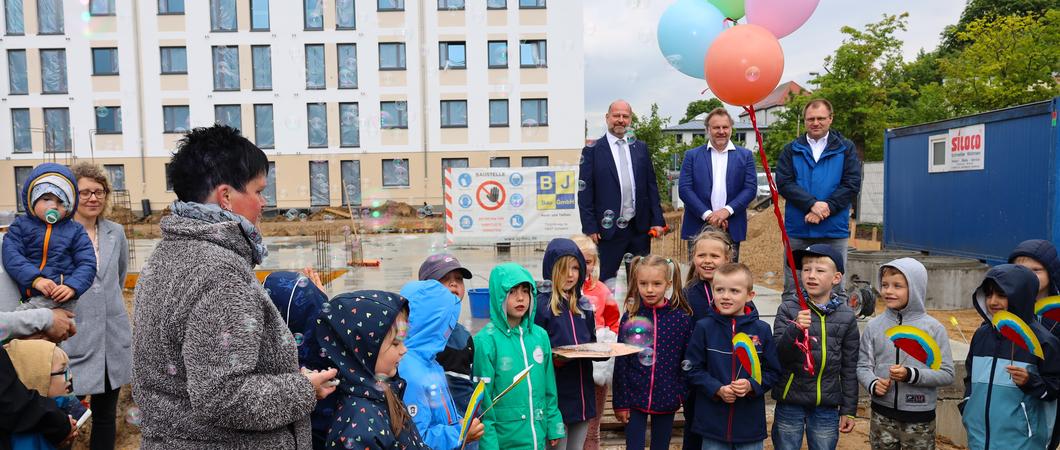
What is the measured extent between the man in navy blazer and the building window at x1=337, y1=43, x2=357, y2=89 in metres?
28.5

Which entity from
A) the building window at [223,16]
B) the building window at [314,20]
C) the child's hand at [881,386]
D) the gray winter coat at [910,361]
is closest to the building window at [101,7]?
the building window at [223,16]

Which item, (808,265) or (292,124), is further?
(292,124)

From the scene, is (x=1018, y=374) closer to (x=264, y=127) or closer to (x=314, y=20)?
(x=314, y=20)

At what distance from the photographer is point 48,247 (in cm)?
388

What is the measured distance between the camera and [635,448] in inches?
165

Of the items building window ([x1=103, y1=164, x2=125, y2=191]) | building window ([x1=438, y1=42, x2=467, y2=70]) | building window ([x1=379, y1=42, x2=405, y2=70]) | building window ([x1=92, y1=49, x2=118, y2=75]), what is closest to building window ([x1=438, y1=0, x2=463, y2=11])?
building window ([x1=438, y1=42, x2=467, y2=70])

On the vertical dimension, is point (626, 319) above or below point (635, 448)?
above

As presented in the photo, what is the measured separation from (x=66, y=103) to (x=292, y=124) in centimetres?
1026

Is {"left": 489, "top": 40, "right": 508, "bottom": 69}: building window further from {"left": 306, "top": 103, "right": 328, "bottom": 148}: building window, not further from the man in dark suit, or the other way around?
the man in dark suit

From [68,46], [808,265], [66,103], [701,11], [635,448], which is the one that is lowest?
[635,448]

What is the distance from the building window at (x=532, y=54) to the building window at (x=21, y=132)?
22.7 meters

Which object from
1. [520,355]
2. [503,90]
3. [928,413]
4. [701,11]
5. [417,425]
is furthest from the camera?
[503,90]

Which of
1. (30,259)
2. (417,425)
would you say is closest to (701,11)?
(417,425)

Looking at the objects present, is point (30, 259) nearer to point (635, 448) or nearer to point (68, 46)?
point (635, 448)
